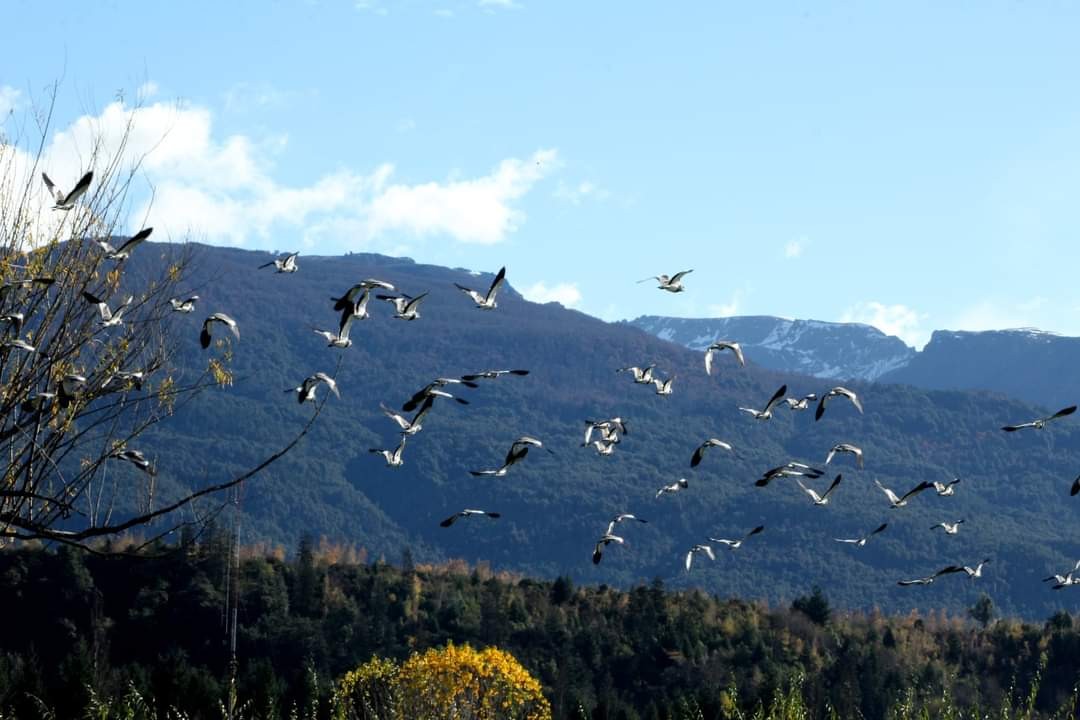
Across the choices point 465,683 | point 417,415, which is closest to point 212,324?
point 417,415

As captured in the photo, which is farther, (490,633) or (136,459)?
(490,633)

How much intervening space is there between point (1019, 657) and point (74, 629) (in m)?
56.2

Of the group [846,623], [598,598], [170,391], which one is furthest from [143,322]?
[846,623]

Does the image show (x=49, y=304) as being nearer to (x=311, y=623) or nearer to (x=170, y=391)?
(x=170, y=391)

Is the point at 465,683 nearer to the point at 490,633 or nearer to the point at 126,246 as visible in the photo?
the point at 126,246

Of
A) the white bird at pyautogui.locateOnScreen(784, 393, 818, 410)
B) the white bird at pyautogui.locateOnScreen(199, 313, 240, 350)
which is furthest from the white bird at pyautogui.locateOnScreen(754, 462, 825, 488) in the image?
the white bird at pyautogui.locateOnScreen(199, 313, 240, 350)

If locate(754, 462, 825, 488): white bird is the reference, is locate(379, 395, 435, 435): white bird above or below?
above

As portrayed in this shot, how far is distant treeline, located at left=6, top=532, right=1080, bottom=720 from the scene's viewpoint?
85062 mm

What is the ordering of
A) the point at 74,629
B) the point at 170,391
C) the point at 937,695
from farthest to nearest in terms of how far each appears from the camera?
the point at 74,629, the point at 937,695, the point at 170,391

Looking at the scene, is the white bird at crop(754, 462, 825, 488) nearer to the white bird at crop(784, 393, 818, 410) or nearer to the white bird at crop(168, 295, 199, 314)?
the white bird at crop(784, 393, 818, 410)

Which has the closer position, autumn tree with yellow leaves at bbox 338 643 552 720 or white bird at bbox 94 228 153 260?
white bird at bbox 94 228 153 260

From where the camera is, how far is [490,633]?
92.2 m

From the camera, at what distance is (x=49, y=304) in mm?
21438

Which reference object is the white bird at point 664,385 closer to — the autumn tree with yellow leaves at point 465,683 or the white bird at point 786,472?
the white bird at point 786,472
